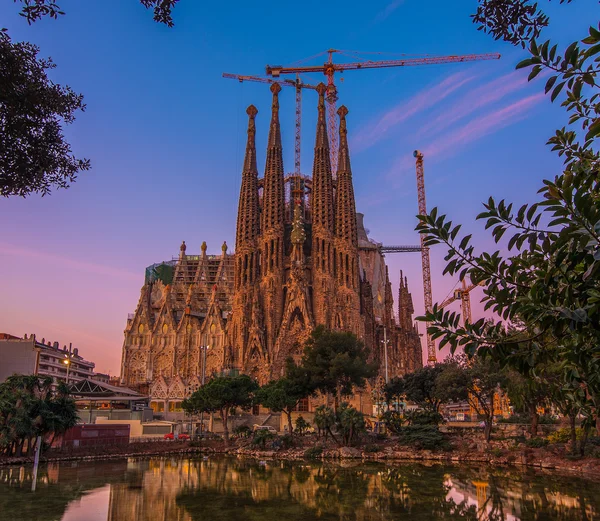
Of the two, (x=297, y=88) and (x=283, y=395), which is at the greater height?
(x=297, y=88)

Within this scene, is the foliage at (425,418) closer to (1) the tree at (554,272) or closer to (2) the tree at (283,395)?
(2) the tree at (283,395)

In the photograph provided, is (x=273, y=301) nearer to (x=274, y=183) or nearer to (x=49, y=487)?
(x=274, y=183)

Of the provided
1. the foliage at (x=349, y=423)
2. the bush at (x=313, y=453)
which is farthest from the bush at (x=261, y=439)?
the foliage at (x=349, y=423)

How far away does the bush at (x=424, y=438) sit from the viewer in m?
34.4

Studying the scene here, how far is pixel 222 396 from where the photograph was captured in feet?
134

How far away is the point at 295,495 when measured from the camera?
66.4 feet

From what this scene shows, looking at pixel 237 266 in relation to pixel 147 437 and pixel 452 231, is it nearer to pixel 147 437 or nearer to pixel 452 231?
pixel 147 437

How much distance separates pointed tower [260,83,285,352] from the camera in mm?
69750

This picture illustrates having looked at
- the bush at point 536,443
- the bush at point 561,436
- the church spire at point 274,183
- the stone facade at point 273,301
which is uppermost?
the church spire at point 274,183

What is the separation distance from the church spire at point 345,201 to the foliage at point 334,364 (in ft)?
93.3

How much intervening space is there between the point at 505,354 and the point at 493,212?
1.49 metres

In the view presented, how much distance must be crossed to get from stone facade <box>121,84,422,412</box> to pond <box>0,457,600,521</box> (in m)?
39.5

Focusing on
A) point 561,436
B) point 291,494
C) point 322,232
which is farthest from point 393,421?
point 322,232

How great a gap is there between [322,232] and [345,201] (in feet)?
19.6
